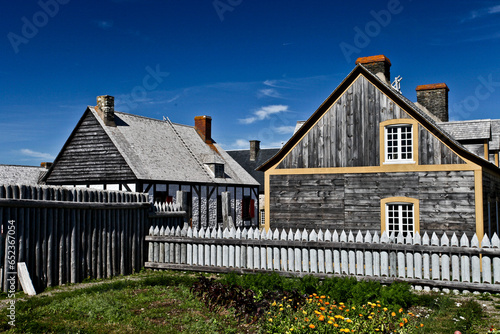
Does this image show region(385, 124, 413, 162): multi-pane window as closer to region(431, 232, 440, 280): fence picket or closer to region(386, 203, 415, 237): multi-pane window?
region(386, 203, 415, 237): multi-pane window

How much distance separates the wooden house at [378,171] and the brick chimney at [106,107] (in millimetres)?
12197

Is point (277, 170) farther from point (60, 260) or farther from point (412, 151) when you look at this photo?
point (60, 260)

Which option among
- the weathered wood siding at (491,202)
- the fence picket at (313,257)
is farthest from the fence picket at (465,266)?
the weathered wood siding at (491,202)

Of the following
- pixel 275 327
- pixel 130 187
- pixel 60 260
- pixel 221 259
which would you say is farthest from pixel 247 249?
pixel 130 187

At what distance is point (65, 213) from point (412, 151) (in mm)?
11076

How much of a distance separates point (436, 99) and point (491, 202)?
8.14 metres

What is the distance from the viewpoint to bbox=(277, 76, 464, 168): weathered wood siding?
1609 centimetres

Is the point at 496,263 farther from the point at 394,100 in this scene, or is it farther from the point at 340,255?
the point at 394,100

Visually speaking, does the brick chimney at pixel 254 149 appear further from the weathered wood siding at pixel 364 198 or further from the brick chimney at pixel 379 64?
the weathered wood siding at pixel 364 198

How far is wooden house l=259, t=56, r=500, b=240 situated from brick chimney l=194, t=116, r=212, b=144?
17360mm

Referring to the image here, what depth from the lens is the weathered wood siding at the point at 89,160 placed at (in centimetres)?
2455

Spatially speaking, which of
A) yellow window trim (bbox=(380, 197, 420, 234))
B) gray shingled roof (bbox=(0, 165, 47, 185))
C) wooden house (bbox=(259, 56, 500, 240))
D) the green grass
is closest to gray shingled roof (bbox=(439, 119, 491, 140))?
wooden house (bbox=(259, 56, 500, 240))

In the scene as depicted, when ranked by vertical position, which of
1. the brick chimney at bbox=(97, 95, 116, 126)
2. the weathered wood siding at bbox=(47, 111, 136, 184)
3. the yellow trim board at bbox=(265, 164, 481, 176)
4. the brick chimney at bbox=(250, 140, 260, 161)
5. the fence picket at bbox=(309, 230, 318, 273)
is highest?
the brick chimney at bbox=(97, 95, 116, 126)

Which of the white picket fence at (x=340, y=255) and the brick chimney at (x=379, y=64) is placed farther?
the brick chimney at (x=379, y=64)
